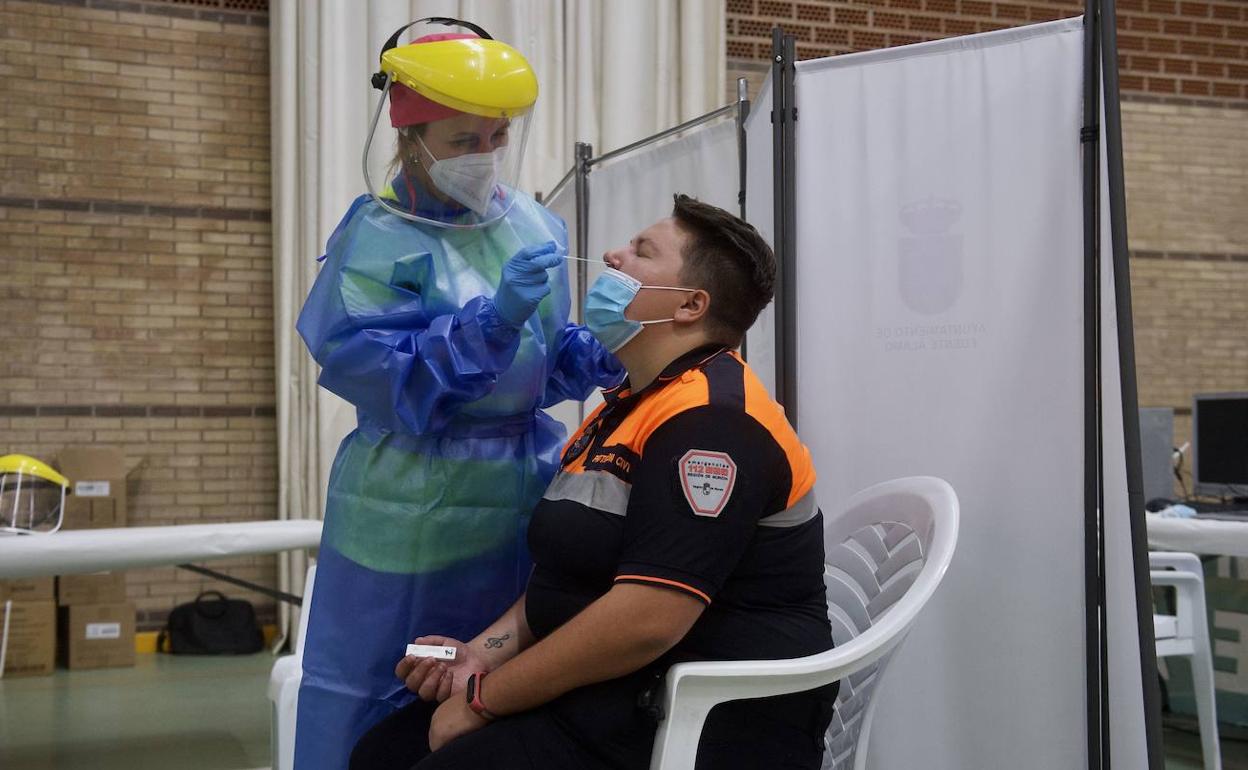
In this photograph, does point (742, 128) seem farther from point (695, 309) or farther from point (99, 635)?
point (99, 635)

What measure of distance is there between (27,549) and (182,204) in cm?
293

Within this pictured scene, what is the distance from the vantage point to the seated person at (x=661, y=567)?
4.60ft

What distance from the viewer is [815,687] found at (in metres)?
1.50

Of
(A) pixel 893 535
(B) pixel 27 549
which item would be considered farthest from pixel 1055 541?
(B) pixel 27 549

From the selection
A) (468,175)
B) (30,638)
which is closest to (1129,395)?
(468,175)

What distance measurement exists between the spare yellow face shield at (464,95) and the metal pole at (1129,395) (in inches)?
46.2

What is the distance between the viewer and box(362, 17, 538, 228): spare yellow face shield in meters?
1.66

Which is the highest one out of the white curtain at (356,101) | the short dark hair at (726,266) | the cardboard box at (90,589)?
the white curtain at (356,101)

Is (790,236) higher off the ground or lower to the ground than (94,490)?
higher

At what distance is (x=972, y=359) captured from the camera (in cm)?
241

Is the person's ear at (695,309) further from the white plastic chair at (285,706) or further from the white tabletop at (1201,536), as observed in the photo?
the white tabletop at (1201,536)

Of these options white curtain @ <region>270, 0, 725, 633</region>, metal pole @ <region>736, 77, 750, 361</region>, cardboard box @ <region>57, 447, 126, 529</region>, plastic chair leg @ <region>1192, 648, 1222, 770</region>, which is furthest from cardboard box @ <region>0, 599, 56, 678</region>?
plastic chair leg @ <region>1192, 648, 1222, 770</region>

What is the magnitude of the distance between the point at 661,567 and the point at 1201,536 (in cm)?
258

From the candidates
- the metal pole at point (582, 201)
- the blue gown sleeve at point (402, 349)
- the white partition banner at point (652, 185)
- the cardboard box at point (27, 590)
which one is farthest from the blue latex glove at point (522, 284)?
the cardboard box at point (27, 590)
